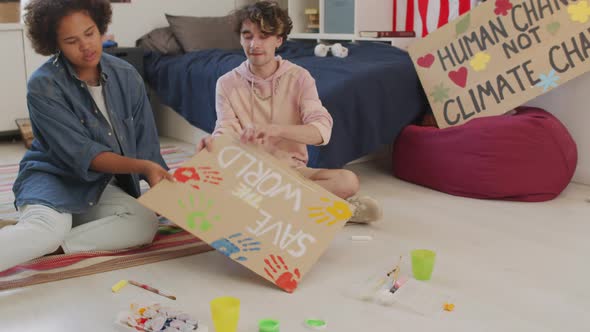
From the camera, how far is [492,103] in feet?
8.21

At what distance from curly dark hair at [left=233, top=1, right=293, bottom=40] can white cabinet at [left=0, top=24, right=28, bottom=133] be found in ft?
6.84

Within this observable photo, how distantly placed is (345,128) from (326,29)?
138cm

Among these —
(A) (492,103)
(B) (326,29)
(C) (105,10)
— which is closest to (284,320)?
(C) (105,10)

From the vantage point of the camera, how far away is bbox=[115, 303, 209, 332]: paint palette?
1.29 meters

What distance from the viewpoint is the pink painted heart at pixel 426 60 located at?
2643mm

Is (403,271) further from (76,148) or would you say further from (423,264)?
(76,148)

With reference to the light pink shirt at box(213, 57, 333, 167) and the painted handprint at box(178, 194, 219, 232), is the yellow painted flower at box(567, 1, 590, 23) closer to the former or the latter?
the light pink shirt at box(213, 57, 333, 167)

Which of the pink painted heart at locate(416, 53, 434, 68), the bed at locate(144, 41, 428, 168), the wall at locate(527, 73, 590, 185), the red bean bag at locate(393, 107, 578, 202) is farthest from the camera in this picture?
the pink painted heart at locate(416, 53, 434, 68)

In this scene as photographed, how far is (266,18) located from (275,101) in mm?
255

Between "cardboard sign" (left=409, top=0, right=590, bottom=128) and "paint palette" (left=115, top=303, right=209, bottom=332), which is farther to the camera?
"cardboard sign" (left=409, top=0, right=590, bottom=128)

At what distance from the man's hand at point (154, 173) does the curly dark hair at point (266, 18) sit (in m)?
0.51

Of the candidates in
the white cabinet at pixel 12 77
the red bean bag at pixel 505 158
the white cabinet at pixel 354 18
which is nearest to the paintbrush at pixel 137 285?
the red bean bag at pixel 505 158

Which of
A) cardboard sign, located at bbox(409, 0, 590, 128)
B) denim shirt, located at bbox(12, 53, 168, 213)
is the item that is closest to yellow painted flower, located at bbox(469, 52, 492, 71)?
cardboard sign, located at bbox(409, 0, 590, 128)

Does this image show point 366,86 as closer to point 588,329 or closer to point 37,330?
point 588,329
